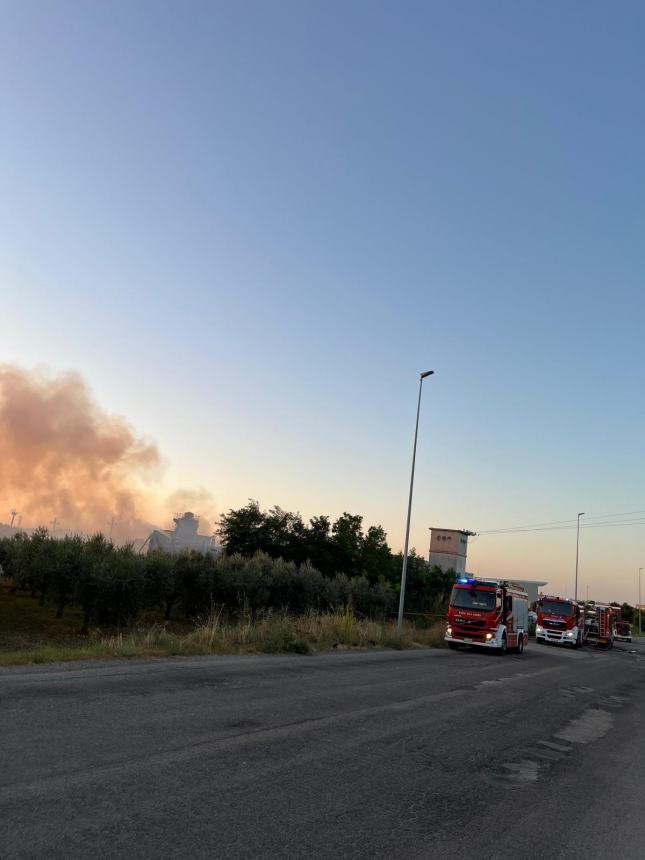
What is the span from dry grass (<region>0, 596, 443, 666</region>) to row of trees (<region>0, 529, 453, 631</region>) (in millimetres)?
2831

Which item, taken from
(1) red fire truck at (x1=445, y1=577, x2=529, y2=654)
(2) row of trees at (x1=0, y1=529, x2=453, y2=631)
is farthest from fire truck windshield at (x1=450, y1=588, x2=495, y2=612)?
(2) row of trees at (x1=0, y1=529, x2=453, y2=631)

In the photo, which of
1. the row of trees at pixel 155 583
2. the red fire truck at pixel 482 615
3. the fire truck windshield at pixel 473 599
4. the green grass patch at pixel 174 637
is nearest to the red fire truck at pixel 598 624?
the row of trees at pixel 155 583

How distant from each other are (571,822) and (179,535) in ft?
383

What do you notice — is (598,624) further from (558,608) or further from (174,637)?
(174,637)

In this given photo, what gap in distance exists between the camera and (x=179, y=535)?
386ft

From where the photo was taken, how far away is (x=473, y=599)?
1075 inches

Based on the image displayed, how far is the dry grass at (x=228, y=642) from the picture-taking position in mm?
12578

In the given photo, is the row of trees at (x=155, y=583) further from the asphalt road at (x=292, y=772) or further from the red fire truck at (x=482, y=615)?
the asphalt road at (x=292, y=772)

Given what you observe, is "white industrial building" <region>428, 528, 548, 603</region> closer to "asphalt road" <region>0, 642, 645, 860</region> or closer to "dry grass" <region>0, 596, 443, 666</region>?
"dry grass" <region>0, 596, 443, 666</region>

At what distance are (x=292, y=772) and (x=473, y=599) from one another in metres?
22.7

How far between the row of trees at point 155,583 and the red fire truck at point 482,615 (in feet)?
23.7

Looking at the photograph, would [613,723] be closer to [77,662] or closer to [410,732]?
[410,732]

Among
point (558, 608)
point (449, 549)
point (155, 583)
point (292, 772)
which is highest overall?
point (449, 549)

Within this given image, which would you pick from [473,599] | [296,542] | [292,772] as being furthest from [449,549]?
[292,772]
